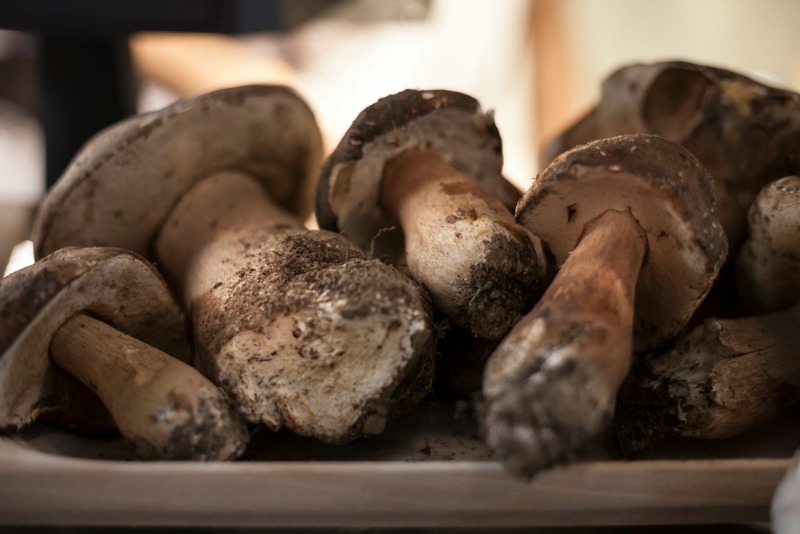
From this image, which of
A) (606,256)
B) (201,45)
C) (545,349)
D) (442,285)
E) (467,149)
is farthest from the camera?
(201,45)

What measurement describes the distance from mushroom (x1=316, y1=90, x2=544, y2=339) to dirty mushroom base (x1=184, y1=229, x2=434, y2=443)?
0.28 ft

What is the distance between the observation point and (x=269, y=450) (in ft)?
3.34

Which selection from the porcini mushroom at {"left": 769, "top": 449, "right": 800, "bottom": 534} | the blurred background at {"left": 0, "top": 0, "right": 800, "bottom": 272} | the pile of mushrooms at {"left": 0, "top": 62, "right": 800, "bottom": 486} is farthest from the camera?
the blurred background at {"left": 0, "top": 0, "right": 800, "bottom": 272}

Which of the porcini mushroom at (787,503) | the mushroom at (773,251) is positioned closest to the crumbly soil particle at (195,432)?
the porcini mushroom at (787,503)

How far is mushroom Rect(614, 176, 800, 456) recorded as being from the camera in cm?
99

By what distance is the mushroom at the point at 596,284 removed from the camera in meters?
0.76

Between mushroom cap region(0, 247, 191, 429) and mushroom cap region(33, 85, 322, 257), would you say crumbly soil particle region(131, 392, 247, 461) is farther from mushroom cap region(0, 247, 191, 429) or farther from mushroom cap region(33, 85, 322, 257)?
mushroom cap region(33, 85, 322, 257)

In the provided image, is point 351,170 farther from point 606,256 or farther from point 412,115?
point 606,256

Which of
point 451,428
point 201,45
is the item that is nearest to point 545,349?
point 451,428

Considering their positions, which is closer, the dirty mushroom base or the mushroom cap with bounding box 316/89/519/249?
the dirty mushroom base

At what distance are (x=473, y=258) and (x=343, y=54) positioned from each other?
242 cm

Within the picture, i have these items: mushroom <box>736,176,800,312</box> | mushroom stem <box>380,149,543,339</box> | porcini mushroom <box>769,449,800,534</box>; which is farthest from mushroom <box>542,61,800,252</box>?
porcini mushroom <box>769,449,800,534</box>

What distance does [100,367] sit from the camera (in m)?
0.97

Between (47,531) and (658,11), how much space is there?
119 inches
